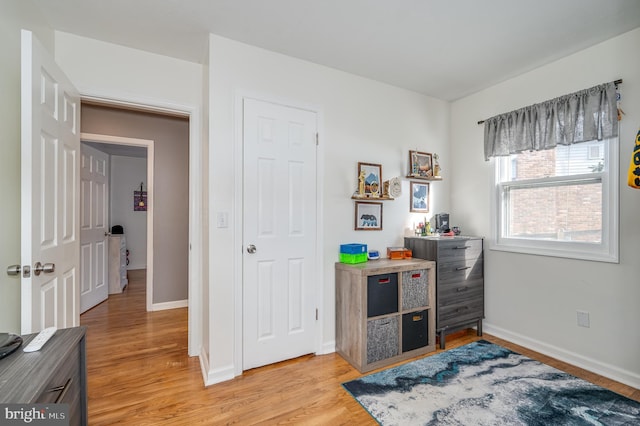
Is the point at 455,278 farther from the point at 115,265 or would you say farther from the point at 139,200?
the point at 139,200

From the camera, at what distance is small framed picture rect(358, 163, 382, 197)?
2665mm

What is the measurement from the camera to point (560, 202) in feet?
8.27

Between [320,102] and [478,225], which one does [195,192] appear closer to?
[320,102]

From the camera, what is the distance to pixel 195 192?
250 cm

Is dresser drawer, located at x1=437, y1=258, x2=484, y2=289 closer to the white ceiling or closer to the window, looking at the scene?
the window

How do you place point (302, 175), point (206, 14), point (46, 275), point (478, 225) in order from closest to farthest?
1. point (46, 275)
2. point (206, 14)
3. point (302, 175)
4. point (478, 225)

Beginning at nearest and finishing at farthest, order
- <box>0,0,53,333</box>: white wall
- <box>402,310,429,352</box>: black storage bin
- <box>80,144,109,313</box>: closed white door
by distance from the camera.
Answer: <box>0,0,53,333</box>: white wall < <box>402,310,429,352</box>: black storage bin < <box>80,144,109,313</box>: closed white door

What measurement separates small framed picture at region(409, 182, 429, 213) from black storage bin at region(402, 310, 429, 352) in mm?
1080

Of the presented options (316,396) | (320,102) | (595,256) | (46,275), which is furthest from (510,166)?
(46,275)

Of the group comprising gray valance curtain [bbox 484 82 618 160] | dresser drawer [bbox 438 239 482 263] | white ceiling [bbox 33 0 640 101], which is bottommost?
dresser drawer [bbox 438 239 482 263]

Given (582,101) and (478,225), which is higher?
(582,101)

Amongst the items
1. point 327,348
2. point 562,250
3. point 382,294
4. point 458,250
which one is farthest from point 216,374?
point 562,250

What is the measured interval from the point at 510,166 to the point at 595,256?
3.47 feet

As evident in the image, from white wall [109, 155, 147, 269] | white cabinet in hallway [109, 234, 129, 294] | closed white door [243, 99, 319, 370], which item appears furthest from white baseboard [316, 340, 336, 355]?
white wall [109, 155, 147, 269]
